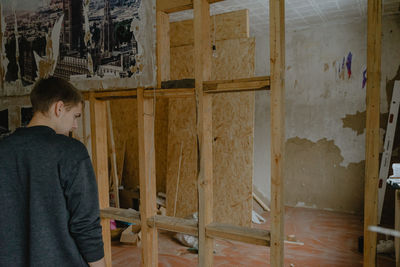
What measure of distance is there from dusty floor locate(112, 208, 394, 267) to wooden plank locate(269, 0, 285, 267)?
77.7 inches

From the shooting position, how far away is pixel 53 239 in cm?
137

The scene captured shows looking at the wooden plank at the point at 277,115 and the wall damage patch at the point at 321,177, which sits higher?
the wooden plank at the point at 277,115

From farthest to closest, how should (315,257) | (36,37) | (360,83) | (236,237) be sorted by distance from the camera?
(360,83)
(315,257)
(36,37)
(236,237)

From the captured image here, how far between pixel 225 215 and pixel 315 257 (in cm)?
127

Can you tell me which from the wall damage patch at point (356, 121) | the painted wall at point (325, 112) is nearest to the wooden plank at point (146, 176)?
the painted wall at point (325, 112)

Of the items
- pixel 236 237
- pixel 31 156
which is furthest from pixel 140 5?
pixel 236 237

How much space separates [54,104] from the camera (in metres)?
1.47

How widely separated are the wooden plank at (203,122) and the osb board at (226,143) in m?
2.28

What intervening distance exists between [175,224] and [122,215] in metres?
0.48

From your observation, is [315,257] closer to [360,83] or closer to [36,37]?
[360,83]

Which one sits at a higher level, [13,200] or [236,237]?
[13,200]

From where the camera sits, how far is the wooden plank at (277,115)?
173 cm

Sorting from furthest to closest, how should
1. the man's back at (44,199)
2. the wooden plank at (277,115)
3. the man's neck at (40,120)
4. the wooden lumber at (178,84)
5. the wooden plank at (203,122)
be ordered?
1. the wooden lumber at (178,84)
2. the wooden plank at (203,122)
3. the wooden plank at (277,115)
4. the man's neck at (40,120)
5. the man's back at (44,199)

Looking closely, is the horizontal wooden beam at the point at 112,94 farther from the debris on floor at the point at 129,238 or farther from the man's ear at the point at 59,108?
the debris on floor at the point at 129,238
